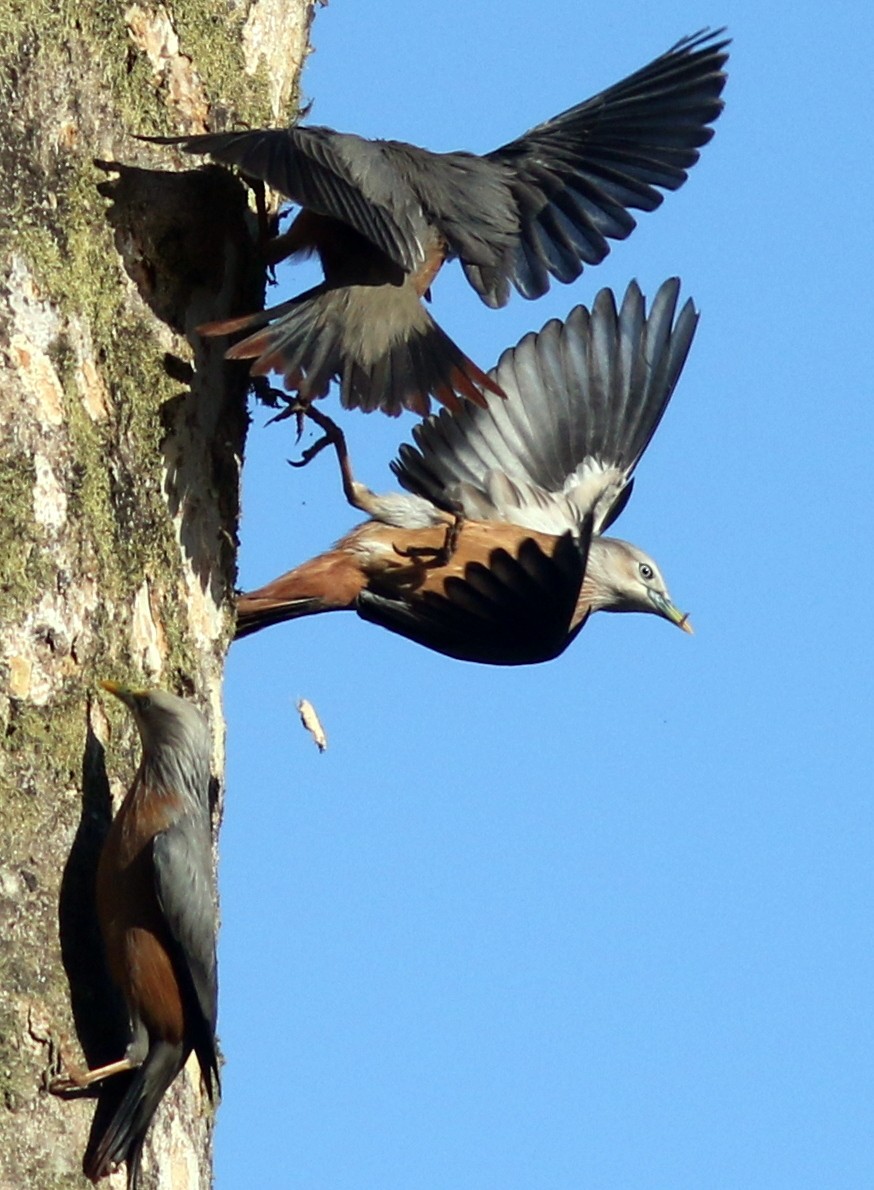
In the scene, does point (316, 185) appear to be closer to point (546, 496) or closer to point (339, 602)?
point (339, 602)

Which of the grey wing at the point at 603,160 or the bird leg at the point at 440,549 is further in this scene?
the bird leg at the point at 440,549

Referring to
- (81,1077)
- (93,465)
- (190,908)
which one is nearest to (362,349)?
(93,465)

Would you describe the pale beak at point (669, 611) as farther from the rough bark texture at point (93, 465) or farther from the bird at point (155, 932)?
the bird at point (155, 932)

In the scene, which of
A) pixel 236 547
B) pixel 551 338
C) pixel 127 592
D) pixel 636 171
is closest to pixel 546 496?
pixel 551 338

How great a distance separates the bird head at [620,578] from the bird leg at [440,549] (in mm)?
959

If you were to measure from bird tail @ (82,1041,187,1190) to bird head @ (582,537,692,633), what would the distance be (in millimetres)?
3739

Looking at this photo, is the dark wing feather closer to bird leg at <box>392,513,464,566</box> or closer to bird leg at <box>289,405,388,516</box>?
bird leg at <box>289,405,388,516</box>

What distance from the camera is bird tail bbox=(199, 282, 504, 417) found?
4.11m

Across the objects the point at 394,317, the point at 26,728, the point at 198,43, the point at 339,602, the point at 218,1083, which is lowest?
the point at 218,1083

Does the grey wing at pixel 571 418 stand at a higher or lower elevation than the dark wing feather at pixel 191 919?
higher

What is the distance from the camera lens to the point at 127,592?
A: 12.3 ft

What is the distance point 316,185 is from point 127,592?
36.4 inches

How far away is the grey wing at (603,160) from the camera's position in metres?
5.38

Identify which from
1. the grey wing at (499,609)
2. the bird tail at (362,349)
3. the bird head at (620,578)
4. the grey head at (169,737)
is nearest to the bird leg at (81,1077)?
the grey head at (169,737)
